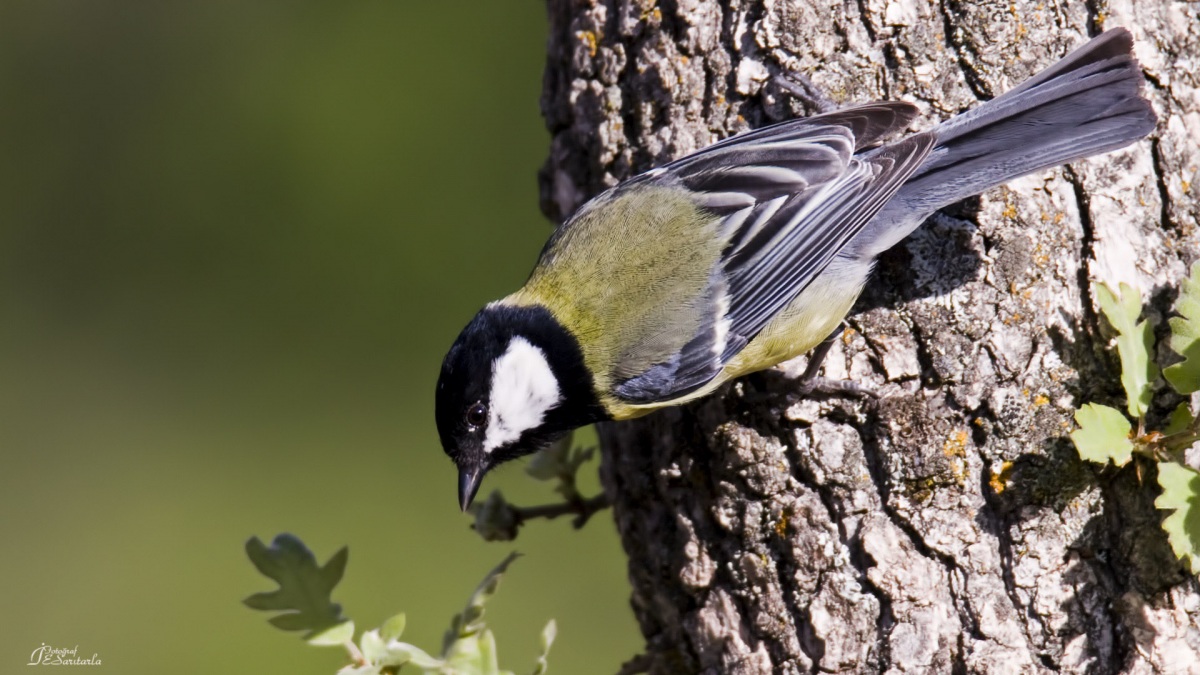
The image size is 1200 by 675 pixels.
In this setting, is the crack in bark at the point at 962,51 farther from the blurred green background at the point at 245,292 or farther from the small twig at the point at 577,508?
the blurred green background at the point at 245,292

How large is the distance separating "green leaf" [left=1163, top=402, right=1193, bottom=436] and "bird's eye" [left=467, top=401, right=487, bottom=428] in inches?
49.0

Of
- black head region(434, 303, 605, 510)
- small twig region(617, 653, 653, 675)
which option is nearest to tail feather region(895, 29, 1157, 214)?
black head region(434, 303, 605, 510)

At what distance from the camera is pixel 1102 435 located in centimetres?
177

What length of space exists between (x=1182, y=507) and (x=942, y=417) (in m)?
0.41

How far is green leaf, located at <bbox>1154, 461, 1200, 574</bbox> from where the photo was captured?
1.68 metres

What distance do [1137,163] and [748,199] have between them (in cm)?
72

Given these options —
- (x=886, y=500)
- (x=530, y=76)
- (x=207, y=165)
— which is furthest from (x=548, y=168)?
(x=207, y=165)

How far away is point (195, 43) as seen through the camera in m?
4.72

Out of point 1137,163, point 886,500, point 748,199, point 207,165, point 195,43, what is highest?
point 195,43

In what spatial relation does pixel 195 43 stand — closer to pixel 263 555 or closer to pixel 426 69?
pixel 426 69

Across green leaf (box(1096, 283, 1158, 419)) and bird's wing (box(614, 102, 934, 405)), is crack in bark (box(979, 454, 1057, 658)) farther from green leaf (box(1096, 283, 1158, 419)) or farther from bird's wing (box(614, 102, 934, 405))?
bird's wing (box(614, 102, 934, 405))

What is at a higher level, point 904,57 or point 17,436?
point 17,436

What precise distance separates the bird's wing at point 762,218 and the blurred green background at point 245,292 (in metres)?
1.98

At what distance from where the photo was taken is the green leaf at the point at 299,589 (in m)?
1.63
